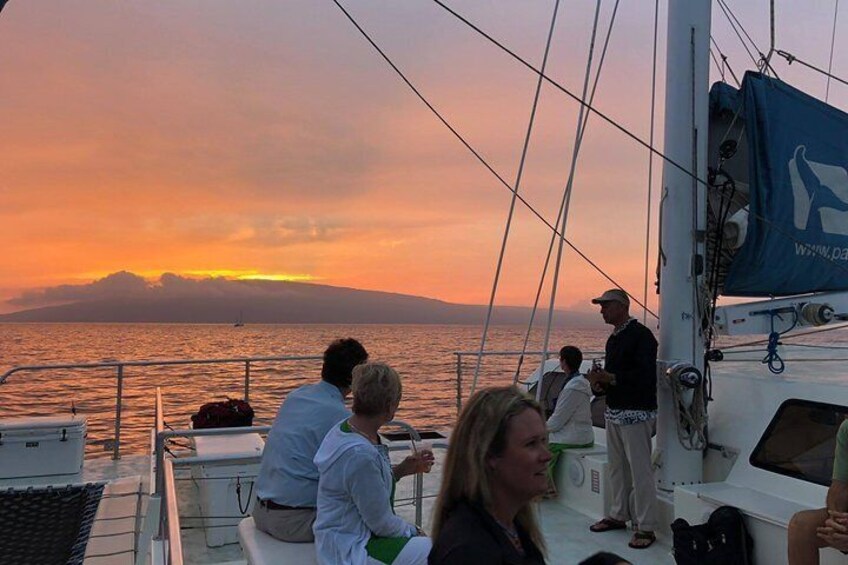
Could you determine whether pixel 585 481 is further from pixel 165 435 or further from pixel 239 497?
pixel 165 435

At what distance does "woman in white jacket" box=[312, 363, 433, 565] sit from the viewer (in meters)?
2.51

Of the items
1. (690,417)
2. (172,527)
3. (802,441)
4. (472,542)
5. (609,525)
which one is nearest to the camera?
(472,542)

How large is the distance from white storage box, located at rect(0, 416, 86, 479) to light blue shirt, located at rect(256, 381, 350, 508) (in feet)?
13.6


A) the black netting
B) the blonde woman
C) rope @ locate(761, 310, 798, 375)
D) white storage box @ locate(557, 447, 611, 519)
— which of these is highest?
rope @ locate(761, 310, 798, 375)

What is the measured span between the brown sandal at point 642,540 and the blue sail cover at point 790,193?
1613mm

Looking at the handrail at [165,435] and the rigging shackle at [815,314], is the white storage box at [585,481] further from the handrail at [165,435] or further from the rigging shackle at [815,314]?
the handrail at [165,435]

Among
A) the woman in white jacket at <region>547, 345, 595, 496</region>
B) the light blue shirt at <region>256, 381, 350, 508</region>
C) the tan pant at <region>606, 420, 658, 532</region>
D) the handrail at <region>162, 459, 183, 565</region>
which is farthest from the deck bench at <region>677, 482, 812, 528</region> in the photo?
the handrail at <region>162, 459, 183, 565</region>

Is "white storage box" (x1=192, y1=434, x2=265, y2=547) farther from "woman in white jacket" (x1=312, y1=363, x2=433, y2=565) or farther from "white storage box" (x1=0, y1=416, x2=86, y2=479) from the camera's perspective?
Result: "woman in white jacket" (x1=312, y1=363, x2=433, y2=565)

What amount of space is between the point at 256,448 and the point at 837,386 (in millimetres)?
4169

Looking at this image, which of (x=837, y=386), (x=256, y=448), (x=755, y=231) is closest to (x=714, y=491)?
(x=837, y=386)

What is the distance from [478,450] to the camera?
157cm

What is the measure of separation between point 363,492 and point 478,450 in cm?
107

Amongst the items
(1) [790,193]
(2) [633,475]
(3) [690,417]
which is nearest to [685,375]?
(3) [690,417]

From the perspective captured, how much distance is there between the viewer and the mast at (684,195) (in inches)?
167
